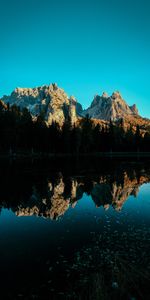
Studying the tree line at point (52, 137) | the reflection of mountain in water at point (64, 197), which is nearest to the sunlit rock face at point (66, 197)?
the reflection of mountain in water at point (64, 197)

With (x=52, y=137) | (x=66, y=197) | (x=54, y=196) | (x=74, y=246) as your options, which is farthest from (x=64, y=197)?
(x=52, y=137)

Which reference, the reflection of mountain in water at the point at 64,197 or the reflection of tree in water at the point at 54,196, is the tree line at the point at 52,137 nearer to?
the reflection of tree in water at the point at 54,196

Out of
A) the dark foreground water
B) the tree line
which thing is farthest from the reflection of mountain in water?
the tree line

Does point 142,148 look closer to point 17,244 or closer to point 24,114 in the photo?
point 24,114

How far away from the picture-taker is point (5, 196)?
30.2 meters

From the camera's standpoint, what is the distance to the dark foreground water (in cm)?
1080

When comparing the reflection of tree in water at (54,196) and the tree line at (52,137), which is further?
the tree line at (52,137)

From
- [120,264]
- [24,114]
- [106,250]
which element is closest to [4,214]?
[106,250]

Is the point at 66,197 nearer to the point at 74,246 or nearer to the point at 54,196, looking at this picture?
the point at 54,196

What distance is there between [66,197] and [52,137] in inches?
3990

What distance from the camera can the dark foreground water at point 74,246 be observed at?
10798 mm

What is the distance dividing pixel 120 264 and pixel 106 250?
6.95 ft

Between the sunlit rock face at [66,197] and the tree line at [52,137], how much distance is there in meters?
72.3

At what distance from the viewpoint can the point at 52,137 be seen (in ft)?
427
